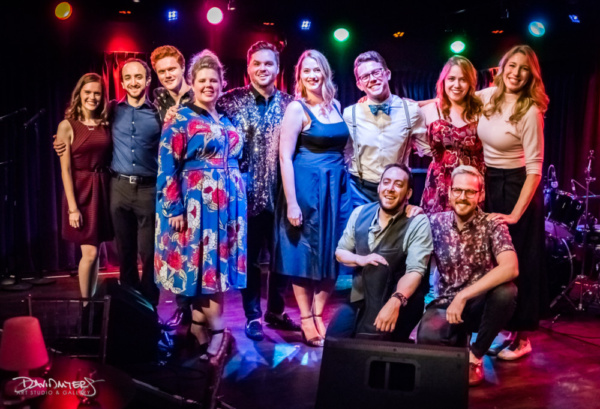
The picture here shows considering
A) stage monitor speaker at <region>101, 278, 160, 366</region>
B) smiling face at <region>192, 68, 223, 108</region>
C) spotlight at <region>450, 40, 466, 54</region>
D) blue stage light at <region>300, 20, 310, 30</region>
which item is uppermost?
blue stage light at <region>300, 20, 310, 30</region>

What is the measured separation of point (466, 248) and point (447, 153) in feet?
2.26

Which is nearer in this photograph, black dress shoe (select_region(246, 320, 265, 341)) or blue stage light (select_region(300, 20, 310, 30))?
black dress shoe (select_region(246, 320, 265, 341))

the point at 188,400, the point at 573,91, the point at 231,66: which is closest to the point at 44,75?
the point at 231,66

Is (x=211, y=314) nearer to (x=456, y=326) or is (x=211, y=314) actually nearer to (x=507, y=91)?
(x=456, y=326)

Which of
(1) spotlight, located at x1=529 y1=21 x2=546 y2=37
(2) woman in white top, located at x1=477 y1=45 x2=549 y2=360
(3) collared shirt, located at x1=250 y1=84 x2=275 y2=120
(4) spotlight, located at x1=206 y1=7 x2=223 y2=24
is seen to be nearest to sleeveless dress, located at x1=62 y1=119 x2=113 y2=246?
(3) collared shirt, located at x1=250 y1=84 x2=275 y2=120

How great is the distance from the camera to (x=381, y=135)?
368cm

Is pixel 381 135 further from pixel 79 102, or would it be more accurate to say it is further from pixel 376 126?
pixel 79 102

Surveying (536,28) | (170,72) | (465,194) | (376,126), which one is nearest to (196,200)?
(170,72)

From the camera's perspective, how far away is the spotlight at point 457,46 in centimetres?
731

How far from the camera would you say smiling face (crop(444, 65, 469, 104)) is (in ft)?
11.5

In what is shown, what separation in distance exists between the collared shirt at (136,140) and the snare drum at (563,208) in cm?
324

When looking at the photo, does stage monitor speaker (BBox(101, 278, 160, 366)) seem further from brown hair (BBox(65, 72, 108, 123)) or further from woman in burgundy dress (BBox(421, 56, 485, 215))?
woman in burgundy dress (BBox(421, 56, 485, 215))

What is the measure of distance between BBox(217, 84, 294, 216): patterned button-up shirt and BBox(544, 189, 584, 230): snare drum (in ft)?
8.47
